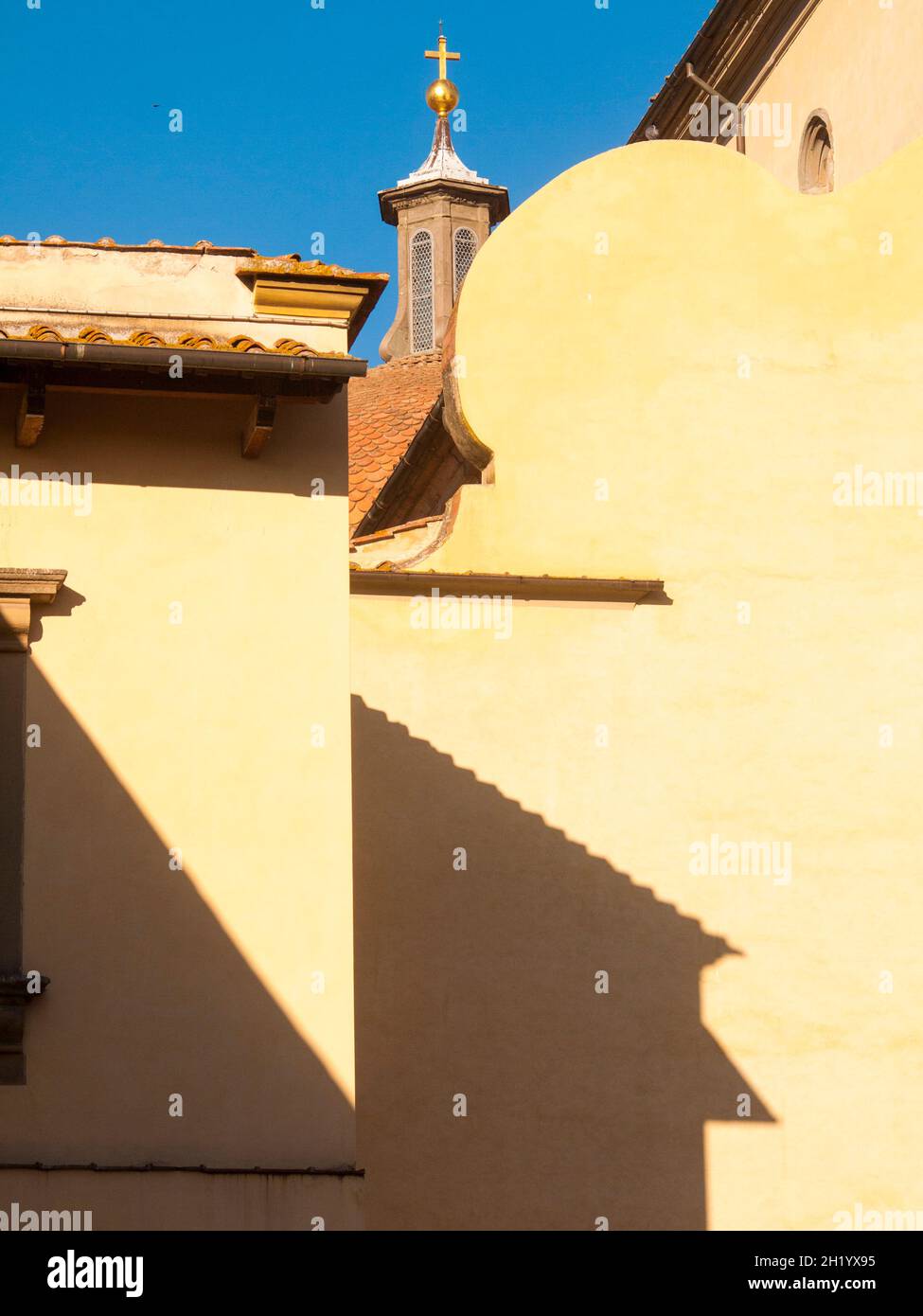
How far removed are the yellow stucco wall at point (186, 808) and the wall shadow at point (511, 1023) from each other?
315 cm

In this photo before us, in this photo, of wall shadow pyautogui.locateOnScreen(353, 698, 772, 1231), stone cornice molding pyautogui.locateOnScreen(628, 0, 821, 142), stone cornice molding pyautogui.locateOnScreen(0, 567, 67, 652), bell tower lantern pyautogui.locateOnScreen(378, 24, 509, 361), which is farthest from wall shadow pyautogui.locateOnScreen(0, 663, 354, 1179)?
bell tower lantern pyautogui.locateOnScreen(378, 24, 509, 361)

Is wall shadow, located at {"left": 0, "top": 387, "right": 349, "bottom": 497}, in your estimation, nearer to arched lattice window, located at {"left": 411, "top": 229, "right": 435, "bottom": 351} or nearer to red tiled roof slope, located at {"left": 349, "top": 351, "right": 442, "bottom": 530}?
red tiled roof slope, located at {"left": 349, "top": 351, "right": 442, "bottom": 530}

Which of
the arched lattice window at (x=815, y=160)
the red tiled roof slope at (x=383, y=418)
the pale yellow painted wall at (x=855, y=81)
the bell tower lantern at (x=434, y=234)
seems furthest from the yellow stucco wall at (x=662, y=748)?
the bell tower lantern at (x=434, y=234)

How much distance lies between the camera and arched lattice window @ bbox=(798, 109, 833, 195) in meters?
20.9

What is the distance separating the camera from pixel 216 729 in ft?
36.3

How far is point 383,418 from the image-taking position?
28.6 m

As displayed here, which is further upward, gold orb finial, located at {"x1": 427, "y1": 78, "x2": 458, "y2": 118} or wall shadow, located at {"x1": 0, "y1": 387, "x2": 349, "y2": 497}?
gold orb finial, located at {"x1": 427, "y1": 78, "x2": 458, "y2": 118}

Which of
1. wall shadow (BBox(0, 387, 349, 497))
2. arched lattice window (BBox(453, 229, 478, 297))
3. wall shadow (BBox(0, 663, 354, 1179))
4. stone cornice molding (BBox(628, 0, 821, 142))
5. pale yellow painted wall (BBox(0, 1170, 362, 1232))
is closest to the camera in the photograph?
pale yellow painted wall (BBox(0, 1170, 362, 1232))

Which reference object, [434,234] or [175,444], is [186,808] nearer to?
[175,444]

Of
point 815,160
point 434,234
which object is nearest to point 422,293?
point 434,234

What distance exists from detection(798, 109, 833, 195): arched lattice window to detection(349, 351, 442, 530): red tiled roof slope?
419cm

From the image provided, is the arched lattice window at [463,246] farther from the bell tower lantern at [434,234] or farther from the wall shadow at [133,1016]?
the wall shadow at [133,1016]

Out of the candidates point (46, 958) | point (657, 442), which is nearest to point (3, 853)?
point (46, 958)

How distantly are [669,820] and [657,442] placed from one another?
2514 millimetres
